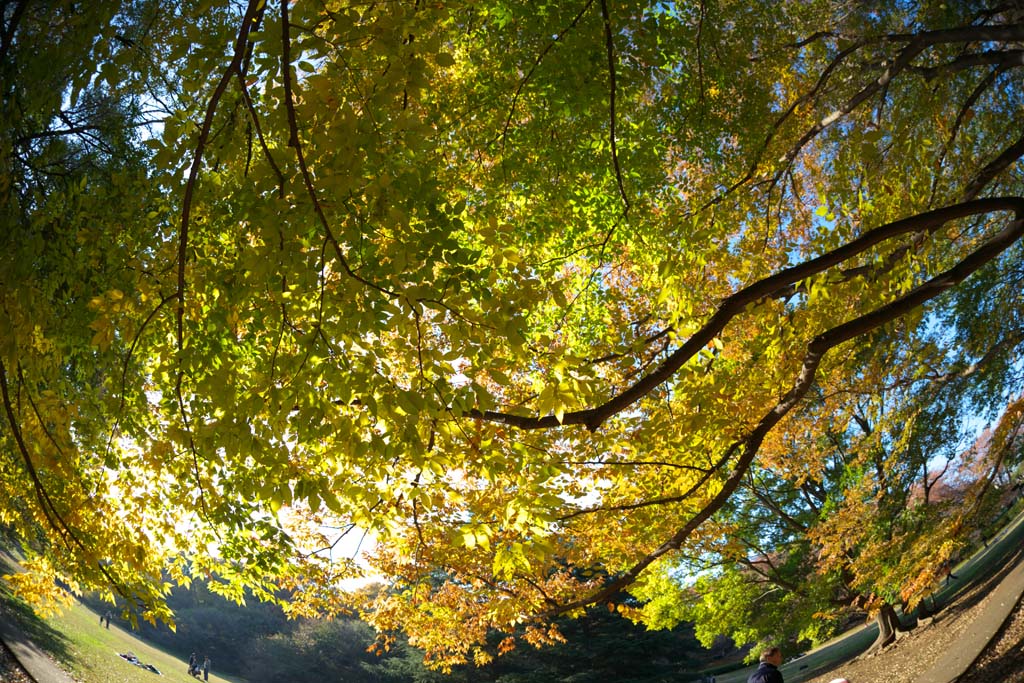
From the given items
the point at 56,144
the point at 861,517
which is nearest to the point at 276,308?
the point at 56,144

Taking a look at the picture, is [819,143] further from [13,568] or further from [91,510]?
[13,568]

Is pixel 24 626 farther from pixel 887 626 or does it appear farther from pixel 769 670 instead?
pixel 887 626

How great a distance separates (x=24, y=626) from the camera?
41.8 feet

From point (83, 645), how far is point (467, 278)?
16139 mm

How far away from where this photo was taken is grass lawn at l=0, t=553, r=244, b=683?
1277 cm

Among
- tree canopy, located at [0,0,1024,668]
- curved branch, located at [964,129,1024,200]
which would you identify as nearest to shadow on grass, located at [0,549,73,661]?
tree canopy, located at [0,0,1024,668]

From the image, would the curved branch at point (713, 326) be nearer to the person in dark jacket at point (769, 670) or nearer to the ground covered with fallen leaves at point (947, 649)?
the person in dark jacket at point (769, 670)

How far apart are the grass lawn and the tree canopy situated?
6.24 m

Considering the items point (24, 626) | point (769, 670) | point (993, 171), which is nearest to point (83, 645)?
point (24, 626)

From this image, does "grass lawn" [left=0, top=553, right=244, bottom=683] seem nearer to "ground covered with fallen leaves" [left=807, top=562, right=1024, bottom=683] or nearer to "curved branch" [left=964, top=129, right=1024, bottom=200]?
"ground covered with fallen leaves" [left=807, top=562, right=1024, bottom=683]

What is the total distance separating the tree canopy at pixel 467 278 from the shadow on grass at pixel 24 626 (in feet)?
17.4

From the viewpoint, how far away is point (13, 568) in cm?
1393

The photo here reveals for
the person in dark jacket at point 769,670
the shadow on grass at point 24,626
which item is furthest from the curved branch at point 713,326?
the shadow on grass at point 24,626

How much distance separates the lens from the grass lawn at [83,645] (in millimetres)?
12773
